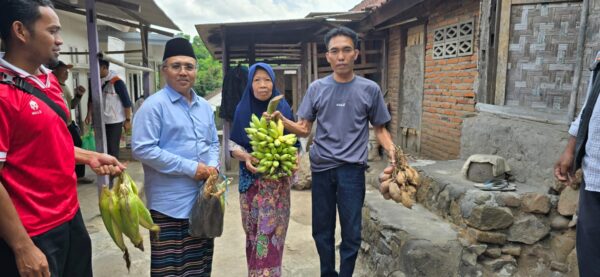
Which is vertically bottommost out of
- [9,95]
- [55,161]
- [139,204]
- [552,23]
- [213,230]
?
[213,230]

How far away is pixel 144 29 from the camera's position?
6984mm

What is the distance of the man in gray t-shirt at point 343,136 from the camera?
2.85 metres

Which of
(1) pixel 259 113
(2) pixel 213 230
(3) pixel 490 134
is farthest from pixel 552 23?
(2) pixel 213 230

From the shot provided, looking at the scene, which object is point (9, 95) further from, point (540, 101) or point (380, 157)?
point (380, 157)

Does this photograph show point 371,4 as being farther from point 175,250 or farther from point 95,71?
point 175,250

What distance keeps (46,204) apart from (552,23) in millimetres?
4136

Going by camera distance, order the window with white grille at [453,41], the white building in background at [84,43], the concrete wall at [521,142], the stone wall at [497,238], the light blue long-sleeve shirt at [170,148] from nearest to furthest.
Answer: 1. the light blue long-sleeve shirt at [170,148]
2. the stone wall at [497,238]
3. the concrete wall at [521,142]
4. the window with white grille at [453,41]
5. the white building in background at [84,43]

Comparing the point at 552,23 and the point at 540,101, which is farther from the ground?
the point at 552,23

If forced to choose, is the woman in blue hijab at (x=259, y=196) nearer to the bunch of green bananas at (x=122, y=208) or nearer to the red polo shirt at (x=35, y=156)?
the bunch of green bananas at (x=122, y=208)

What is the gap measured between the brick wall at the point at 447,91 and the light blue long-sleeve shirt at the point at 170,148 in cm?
447

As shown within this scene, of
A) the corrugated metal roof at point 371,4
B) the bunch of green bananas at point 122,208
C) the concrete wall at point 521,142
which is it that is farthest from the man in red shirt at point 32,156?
the corrugated metal roof at point 371,4

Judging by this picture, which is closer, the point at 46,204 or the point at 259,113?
the point at 46,204

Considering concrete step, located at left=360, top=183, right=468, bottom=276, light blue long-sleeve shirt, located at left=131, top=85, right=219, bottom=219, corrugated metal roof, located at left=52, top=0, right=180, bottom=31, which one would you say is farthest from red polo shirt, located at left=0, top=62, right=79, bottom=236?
corrugated metal roof, located at left=52, top=0, right=180, bottom=31

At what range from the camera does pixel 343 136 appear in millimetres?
2869
